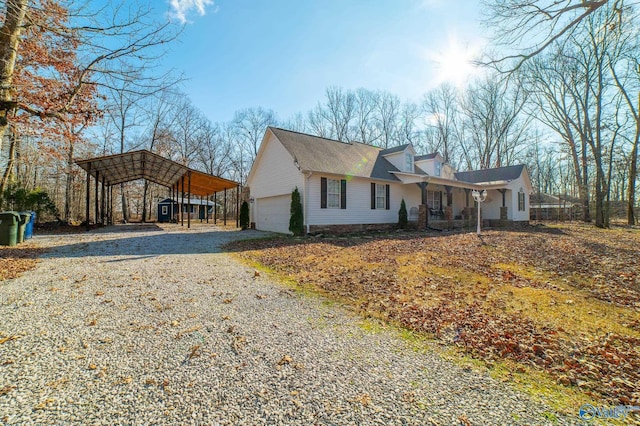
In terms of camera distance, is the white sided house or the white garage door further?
the white garage door

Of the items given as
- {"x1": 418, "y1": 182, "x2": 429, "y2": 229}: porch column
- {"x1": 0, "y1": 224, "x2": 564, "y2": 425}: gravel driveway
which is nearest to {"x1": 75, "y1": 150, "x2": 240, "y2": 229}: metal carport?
{"x1": 418, "y1": 182, "x2": 429, "y2": 229}: porch column

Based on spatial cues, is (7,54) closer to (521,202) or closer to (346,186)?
(346,186)

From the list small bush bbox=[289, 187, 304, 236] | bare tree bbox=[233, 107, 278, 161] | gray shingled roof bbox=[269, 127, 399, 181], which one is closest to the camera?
small bush bbox=[289, 187, 304, 236]

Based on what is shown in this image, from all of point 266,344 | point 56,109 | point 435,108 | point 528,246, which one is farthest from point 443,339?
point 435,108

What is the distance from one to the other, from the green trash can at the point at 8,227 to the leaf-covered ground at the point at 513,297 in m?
6.99

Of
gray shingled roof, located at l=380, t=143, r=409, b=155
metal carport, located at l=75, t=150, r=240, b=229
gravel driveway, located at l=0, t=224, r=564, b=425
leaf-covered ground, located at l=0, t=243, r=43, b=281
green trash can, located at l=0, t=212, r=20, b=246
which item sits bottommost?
gravel driveway, located at l=0, t=224, r=564, b=425

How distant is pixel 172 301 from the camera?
445 cm

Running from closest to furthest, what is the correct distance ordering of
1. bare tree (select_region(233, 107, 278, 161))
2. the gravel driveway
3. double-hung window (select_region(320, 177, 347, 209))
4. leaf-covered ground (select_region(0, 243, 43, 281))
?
the gravel driveway, leaf-covered ground (select_region(0, 243, 43, 281)), double-hung window (select_region(320, 177, 347, 209)), bare tree (select_region(233, 107, 278, 161))

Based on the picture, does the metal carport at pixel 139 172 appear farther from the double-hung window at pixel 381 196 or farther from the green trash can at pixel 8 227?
the double-hung window at pixel 381 196

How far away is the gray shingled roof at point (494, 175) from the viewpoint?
72.5 ft

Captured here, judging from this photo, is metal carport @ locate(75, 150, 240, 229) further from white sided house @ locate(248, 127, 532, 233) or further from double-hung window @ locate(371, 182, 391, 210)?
double-hung window @ locate(371, 182, 391, 210)

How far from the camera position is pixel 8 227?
29.4 ft

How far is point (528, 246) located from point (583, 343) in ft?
26.3

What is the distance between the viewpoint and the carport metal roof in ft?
49.4
